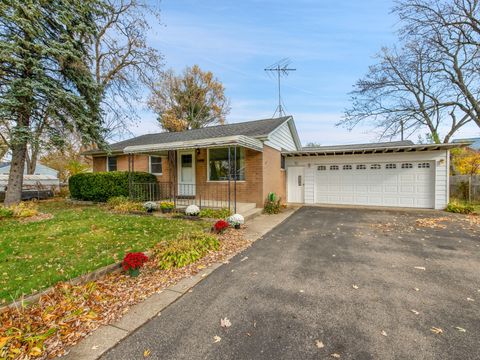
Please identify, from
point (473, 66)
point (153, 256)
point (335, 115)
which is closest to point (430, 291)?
point (153, 256)

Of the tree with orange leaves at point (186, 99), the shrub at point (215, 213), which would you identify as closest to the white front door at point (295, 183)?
the shrub at point (215, 213)

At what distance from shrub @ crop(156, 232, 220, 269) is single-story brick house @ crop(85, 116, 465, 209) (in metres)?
3.77

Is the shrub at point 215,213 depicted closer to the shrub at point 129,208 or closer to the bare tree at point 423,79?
the shrub at point 129,208

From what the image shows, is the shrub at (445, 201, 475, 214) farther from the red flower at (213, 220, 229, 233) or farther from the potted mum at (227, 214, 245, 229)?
the red flower at (213, 220, 229, 233)

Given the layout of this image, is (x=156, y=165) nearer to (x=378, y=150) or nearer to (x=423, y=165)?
(x=378, y=150)

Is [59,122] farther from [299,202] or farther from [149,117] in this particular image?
[149,117]

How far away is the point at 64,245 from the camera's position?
4.75m

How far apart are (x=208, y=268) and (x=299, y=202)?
373 inches

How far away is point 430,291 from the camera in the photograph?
3.12 meters

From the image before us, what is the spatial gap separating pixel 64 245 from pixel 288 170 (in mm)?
10445

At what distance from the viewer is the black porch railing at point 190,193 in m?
9.64

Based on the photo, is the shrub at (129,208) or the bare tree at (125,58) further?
the bare tree at (125,58)

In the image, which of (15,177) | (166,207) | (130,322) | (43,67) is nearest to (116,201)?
(166,207)

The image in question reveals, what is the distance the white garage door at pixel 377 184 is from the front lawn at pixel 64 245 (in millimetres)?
7876
